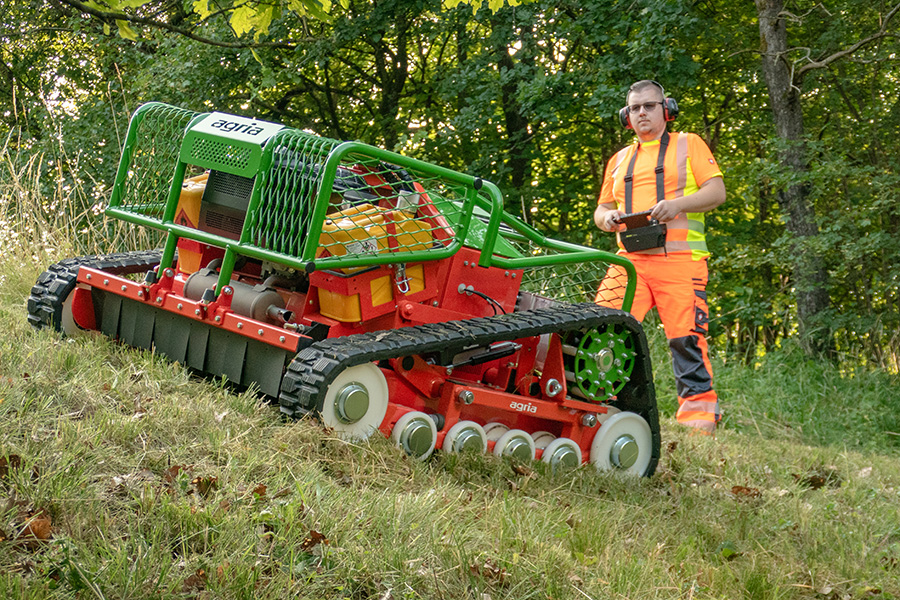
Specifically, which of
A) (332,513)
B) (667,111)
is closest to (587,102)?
(667,111)

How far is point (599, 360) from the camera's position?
4676mm

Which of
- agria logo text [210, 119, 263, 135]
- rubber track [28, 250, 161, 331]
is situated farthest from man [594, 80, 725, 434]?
rubber track [28, 250, 161, 331]

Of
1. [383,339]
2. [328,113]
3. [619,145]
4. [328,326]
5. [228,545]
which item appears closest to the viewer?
[228,545]

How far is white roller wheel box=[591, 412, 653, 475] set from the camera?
15.6ft

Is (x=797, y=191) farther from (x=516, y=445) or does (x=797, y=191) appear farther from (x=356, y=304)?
(x=356, y=304)

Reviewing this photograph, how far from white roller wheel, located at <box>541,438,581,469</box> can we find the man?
1559mm

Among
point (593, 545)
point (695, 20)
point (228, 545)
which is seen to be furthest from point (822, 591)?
point (695, 20)

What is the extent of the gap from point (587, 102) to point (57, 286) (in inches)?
297

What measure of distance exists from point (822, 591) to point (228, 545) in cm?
220

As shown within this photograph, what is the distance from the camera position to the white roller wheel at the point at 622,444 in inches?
187

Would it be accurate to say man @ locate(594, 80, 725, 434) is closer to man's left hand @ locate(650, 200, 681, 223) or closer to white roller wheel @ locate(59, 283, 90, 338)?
man's left hand @ locate(650, 200, 681, 223)

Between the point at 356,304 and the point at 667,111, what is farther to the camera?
the point at 667,111

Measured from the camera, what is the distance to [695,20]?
31.7 ft

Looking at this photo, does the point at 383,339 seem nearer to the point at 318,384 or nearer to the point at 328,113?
the point at 318,384
